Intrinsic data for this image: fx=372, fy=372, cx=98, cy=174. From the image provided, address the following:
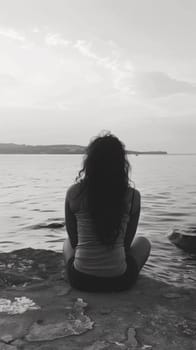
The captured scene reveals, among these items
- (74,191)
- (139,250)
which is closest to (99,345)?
(74,191)

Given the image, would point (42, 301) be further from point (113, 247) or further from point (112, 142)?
point (112, 142)

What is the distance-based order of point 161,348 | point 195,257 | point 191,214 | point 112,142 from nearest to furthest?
point 161,348
point 112,142
point 195,257
point 191,214

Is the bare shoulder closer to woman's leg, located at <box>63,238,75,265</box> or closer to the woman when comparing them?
the woman

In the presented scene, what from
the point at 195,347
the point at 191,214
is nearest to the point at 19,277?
the point at 195,347

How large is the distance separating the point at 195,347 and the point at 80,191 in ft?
8.10

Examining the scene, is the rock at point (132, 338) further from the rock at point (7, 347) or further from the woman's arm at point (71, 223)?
the woman's arm at point (71, 223)

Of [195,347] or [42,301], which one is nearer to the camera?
[195,347]

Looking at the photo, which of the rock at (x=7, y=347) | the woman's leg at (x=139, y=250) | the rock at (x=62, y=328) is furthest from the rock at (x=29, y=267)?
the rock at (x=7, y=347)

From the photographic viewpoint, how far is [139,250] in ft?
20.0

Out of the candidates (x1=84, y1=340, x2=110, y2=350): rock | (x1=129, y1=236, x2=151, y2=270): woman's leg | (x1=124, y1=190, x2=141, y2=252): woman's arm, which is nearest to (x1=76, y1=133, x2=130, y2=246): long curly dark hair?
(x1=124, y1=190, x2=141, y2=252): woman's arm

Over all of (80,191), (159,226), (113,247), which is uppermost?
(80,191)

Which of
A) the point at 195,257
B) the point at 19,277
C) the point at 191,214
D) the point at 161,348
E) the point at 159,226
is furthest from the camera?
the point at 191,214

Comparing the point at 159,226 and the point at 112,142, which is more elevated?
the point at 112,142

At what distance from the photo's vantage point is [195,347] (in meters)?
4.00
